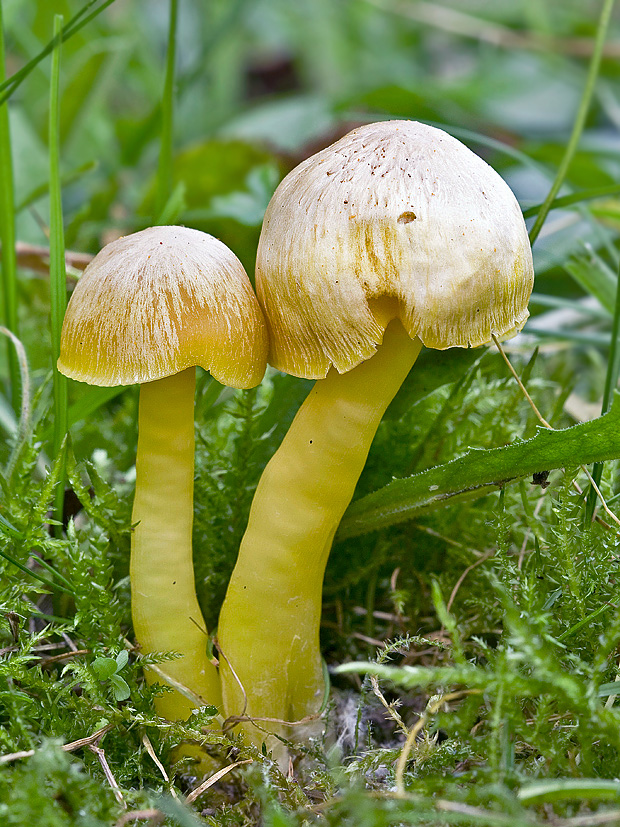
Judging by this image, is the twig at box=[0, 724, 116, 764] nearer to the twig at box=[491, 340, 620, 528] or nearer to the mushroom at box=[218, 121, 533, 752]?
the mushroom at box=[218, 121, 533, 752]

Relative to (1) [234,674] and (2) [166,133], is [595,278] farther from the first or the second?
(1) [234,674]

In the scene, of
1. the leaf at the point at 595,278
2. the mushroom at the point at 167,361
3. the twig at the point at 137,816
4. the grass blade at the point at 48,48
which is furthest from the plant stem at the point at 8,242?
the leaf at the point at 595,278

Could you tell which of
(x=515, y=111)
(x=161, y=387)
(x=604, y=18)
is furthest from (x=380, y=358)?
(x=515, y=111)

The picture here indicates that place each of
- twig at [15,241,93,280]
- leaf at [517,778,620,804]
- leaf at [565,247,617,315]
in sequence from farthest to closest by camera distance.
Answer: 1. twig at [15,241,93,280]
2. leaf at [565,247,617,315]
3. leaf at [517,778,620,804]

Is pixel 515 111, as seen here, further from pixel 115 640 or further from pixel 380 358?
pixel 115 640

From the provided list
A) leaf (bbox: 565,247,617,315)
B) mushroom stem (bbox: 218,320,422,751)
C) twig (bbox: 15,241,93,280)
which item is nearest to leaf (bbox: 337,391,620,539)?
mushroom stem (bbox: 218,320,422,751)
